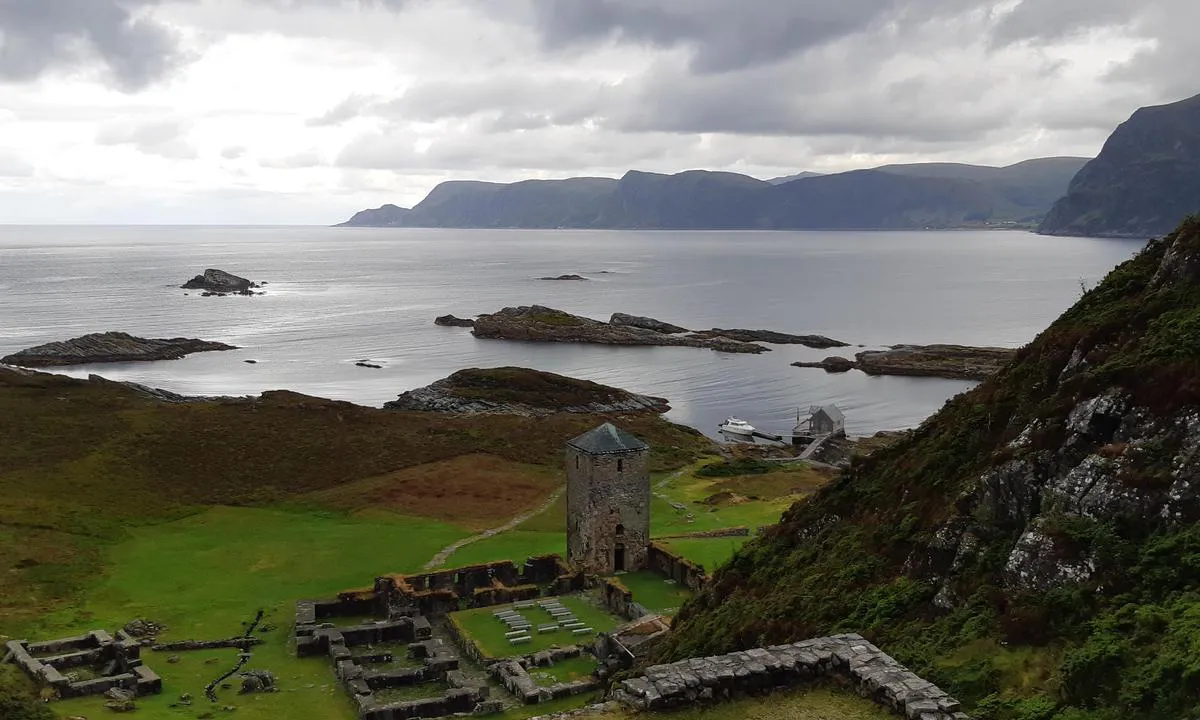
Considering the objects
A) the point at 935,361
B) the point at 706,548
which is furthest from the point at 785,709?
the point at 935,361

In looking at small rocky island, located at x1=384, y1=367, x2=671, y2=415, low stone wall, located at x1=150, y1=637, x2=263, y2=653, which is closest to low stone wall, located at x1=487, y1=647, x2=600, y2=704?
low stone wall, located at x1=150, y1=637, x2=263, y2=653

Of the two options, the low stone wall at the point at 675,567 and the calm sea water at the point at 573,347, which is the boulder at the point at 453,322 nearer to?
the calm sea water at the point at 573,347

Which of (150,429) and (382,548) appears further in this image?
(150,429)

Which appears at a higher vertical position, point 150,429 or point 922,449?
point 922,449

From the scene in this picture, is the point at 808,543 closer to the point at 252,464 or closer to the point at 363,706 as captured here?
the point at 363,706

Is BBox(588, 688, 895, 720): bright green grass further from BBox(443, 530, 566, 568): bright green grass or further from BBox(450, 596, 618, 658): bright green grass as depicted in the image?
BBox(443, 530, 566, 568): bright green grass

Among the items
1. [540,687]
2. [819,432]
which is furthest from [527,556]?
[819,432]

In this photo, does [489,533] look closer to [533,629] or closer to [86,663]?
[533,629]
